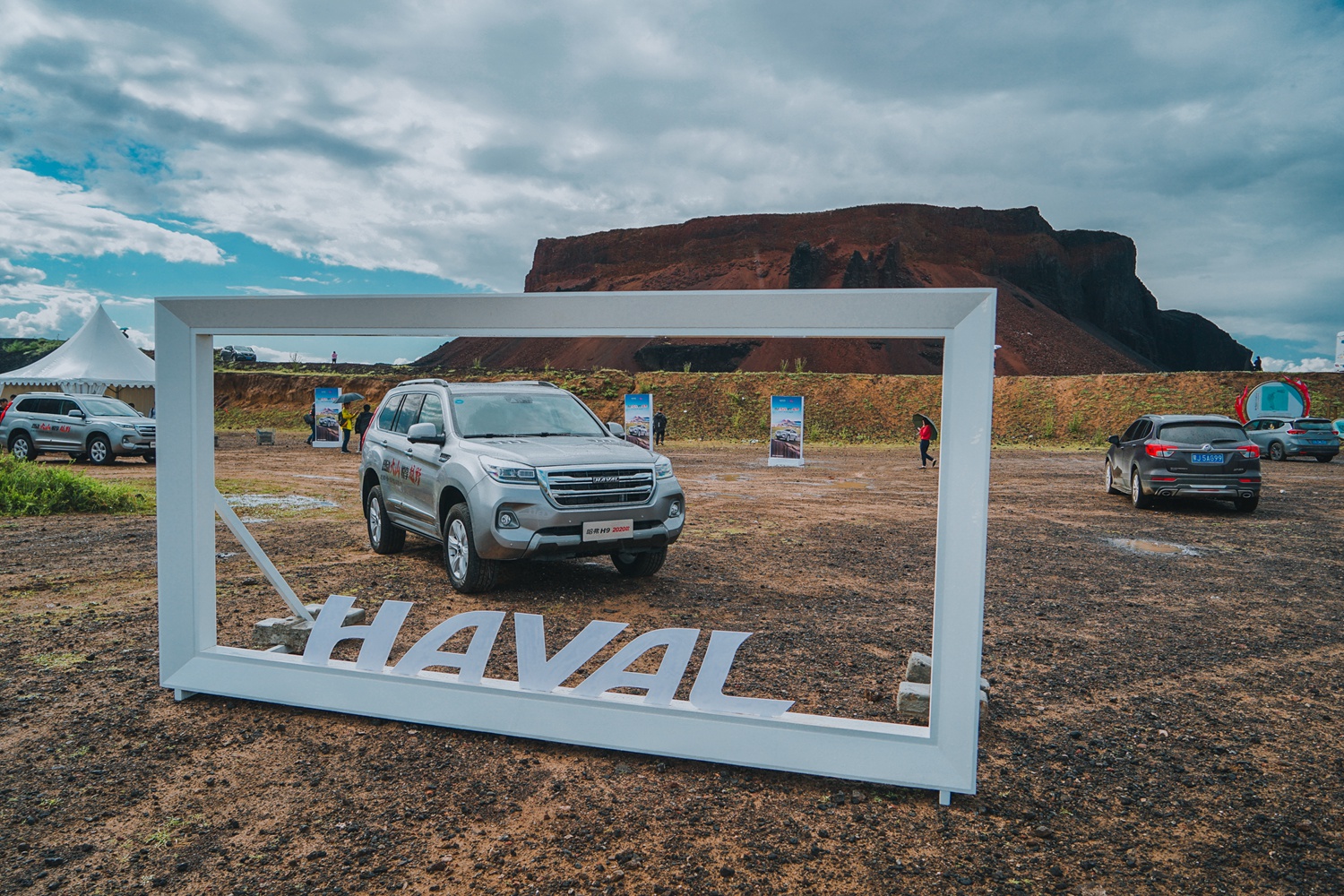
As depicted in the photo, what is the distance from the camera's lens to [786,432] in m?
22.6

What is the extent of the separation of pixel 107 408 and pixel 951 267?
92796 millimetres

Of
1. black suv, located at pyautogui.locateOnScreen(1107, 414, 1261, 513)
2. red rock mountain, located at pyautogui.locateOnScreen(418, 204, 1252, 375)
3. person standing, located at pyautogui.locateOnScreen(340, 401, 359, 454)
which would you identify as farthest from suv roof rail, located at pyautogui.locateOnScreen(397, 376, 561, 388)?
red rock mountain, located at pyautogui.locateOnScreen(418, 204, 1252, 375)

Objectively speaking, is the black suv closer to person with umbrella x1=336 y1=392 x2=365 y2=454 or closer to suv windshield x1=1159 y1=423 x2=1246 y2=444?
suv windshield x1=1159 y1=423 x2=1246 y2=444

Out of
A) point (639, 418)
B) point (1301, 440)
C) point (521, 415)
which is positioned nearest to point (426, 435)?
point (521, 415)

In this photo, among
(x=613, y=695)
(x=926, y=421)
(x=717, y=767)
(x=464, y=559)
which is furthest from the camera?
(x=926, y=421)

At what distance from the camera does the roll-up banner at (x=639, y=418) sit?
65.8 feet

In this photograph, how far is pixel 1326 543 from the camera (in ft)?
32.2

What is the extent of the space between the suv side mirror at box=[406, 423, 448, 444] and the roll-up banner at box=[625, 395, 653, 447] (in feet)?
44.6

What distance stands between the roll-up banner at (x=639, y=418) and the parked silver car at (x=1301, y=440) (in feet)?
64.2

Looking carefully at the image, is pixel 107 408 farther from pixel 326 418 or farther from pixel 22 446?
pixel 326 418

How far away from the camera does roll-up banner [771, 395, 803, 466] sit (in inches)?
874

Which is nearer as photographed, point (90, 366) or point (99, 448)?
point (99, 448)

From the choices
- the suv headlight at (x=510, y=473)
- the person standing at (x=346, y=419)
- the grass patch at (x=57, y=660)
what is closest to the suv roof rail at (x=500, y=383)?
the suv headlight at (x=510, y=473)

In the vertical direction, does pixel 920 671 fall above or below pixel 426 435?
below
